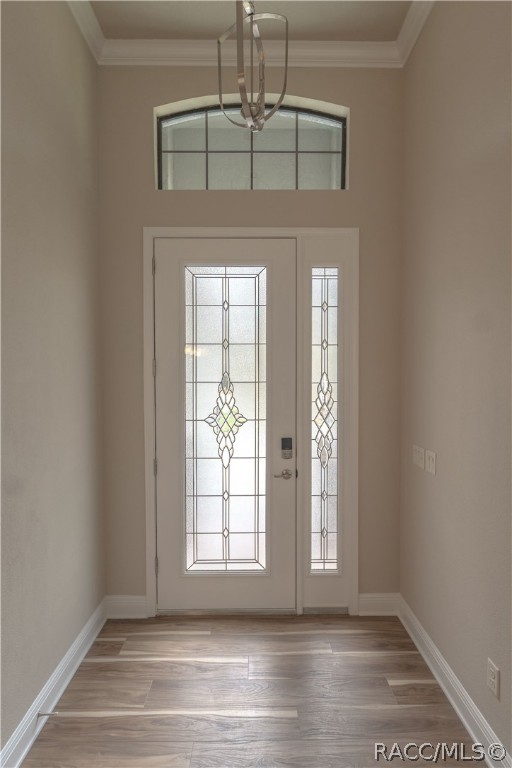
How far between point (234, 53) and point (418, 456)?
2.64m

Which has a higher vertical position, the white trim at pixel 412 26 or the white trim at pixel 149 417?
the white trim at pixel 412 26

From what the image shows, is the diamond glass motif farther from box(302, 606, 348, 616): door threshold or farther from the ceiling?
the ceiling

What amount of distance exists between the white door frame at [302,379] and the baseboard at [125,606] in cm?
5

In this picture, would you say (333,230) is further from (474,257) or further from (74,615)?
(74,615)

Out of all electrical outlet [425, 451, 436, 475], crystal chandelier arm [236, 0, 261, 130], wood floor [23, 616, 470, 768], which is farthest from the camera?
electrical outlet [425, 451, 436, 475]

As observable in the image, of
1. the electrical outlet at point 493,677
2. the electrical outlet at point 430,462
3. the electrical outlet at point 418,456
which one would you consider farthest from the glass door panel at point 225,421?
the electrical outlet at point 493,677

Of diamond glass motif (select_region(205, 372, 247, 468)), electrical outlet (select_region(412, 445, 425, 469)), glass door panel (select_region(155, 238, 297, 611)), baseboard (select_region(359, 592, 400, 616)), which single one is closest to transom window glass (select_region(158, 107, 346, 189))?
glass door panel (select_region(155, 238, 297, 611))

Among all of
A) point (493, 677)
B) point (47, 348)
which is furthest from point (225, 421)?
point (493, 677)

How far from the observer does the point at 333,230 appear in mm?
3623

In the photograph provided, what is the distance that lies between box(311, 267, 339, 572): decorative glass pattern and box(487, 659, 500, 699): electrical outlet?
1452 millimetres

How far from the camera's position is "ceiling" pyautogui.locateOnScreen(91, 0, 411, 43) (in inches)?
123

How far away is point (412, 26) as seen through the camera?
323 centimetres

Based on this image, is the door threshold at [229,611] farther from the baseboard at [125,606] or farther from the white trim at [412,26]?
the white trim at [412,26]

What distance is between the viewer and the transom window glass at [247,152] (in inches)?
146
